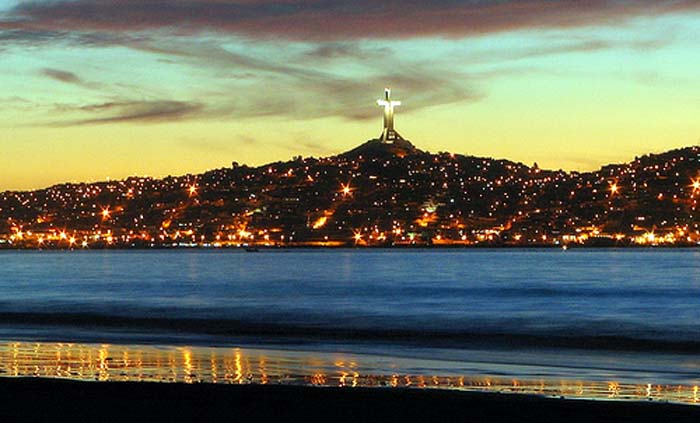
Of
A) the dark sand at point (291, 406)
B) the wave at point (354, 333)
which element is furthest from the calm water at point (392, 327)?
the dark sand at point (291, 406)

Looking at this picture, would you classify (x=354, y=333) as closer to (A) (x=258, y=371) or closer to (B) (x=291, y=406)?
(A) (x=258, y=371)

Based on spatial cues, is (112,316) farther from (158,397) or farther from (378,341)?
(158,397)

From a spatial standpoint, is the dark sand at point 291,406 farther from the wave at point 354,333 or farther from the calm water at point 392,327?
the wave at point 354,333

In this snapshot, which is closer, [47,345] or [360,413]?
[360,413]

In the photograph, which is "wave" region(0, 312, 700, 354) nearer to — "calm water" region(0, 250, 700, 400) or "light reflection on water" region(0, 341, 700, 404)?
"calm water" region(0, 250, 700, 400)

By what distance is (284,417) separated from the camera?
1733 cm

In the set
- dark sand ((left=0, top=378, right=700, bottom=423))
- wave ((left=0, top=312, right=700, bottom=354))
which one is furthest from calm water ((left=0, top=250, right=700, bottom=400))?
dark sand ((left=0, top=378, right=700, bottom=423))

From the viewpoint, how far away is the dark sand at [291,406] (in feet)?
56.1

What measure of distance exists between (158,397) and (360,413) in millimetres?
3579

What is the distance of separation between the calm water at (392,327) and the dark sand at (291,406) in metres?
2.68

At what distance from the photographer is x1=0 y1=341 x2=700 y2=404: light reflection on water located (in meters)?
21.1

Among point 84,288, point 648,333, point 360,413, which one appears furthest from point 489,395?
point 84,288

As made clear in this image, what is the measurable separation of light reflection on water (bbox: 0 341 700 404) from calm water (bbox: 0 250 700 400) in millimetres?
124

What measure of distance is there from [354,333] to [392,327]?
343 centimetres
